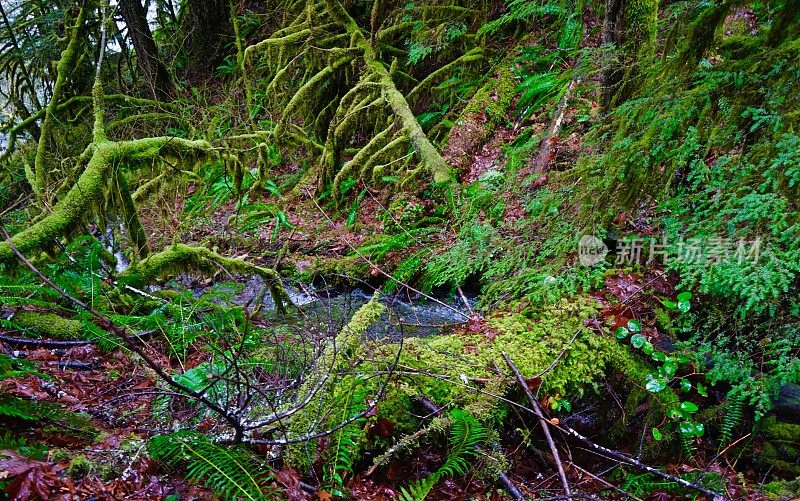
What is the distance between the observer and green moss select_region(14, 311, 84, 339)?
320 centimetres

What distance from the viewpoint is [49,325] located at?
3232 millimetres

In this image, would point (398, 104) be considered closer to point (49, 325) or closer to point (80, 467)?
point (49, 325)

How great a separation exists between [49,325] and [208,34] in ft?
32.4

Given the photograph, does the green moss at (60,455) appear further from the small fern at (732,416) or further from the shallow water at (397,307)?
the small fern at (732,416)

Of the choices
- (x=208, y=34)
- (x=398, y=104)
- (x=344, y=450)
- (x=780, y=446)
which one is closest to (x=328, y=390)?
(x=344, y=450)

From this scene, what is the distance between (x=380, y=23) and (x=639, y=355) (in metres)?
7.13

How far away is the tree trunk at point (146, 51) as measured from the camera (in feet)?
29.0

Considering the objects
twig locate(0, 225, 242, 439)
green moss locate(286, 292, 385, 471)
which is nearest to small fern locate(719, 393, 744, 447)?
green moss locate(286, 292, 385, 471)

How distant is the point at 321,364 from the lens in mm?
2594

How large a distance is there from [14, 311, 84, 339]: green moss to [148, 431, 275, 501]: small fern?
78.1 inches

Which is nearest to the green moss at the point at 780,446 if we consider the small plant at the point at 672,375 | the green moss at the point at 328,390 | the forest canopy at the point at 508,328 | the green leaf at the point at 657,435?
the forest canopy at the point at 508,328

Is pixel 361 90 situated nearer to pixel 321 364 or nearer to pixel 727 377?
pixel 321 364

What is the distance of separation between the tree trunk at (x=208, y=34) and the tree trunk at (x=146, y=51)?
52.0 inches

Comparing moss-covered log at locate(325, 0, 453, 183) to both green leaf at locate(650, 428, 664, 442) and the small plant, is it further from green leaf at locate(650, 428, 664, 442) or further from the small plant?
green leaf at locate(650, 428, 664, 442)
